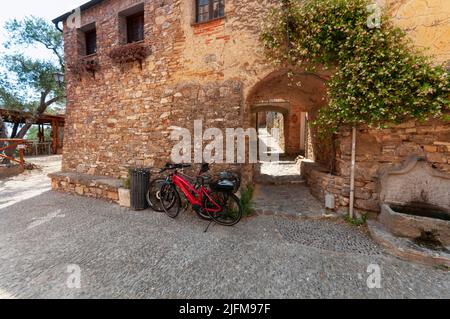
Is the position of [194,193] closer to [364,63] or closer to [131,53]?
[364,63]

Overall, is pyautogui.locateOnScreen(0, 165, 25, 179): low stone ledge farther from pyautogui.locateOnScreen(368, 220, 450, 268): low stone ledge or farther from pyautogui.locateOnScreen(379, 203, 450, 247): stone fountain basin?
pyautogui.locateOnScreen(379, 203, 450, 247): stone fountain basin

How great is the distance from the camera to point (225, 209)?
10.8 feet

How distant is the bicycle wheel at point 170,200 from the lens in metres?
3.56

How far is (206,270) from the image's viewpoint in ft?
7.00

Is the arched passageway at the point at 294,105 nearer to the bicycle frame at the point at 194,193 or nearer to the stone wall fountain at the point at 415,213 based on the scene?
the stone wall fountain at the point at 415,213

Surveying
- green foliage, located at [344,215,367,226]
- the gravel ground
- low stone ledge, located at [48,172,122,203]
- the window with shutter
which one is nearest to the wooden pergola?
low stone ledge, located at [48,172,122,203]

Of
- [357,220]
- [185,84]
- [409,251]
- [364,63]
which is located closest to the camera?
[409,251]

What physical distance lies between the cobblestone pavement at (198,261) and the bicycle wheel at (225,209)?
150 mm

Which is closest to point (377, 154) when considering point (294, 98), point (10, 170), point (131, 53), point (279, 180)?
point (279, 180)

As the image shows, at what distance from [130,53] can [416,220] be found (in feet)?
20.5

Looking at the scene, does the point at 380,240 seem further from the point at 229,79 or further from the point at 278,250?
the point at 229,79

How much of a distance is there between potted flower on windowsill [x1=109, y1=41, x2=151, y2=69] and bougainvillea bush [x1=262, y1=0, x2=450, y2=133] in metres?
3.11

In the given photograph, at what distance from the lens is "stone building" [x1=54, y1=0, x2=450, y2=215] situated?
116 inches
